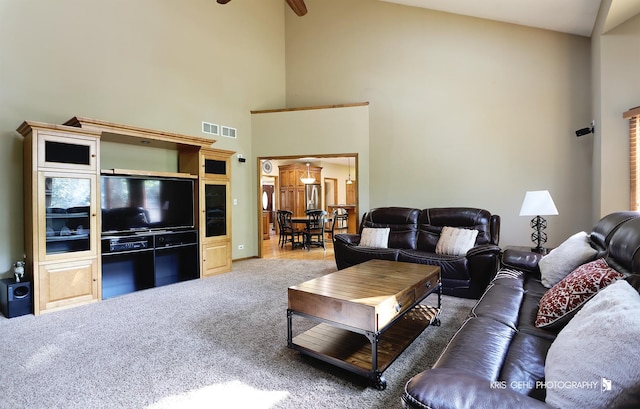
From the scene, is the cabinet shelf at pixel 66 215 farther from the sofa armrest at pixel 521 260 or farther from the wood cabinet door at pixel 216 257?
the sofa armrest at pixel 521 260

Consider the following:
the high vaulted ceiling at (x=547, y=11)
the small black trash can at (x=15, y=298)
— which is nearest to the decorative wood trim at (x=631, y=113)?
the high vaulted ceiling at (x=547, y=11)

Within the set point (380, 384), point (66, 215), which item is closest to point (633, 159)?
point (380, 384)

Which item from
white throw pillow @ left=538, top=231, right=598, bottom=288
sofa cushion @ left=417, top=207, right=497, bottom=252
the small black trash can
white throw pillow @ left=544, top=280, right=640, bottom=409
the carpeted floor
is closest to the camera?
white throw pillow @ left=544, top=280, right=640, bottom=409

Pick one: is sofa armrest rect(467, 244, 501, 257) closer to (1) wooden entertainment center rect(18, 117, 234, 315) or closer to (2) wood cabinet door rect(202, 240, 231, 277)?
(2) wood cabinet door rect(202, 240, 231, 277)

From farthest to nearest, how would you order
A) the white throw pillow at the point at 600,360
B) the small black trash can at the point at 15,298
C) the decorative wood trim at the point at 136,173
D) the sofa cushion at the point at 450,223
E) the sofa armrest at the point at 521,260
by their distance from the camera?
1. the sofa cushion at the point at 450,223
2. the decorative wood trim at the point at 136,173
3. the small black trash can at the point at 15,298
4. the sofa armrest at the point at 521,260
5. the white throw pillow at the point at 600,360

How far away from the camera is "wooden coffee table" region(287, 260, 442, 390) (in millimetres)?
1990

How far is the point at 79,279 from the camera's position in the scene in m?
3.60

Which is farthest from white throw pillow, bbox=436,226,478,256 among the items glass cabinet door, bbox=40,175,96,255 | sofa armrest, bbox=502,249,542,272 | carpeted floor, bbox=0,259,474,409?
glass cabinet door, bbox=40,175,96,255

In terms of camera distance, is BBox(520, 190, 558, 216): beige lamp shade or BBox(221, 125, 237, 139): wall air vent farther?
BBox(221, 125, 237, 139): wall air vent

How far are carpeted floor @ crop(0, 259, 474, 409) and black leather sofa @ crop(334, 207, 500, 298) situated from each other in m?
0.29

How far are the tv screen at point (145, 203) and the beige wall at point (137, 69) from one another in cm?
58

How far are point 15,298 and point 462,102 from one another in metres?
6.67

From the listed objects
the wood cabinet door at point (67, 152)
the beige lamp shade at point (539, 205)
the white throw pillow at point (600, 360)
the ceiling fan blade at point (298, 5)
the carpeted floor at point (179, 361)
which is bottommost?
the carpeted floor at point (179, 361)

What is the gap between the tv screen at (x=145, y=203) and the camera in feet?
13.2
